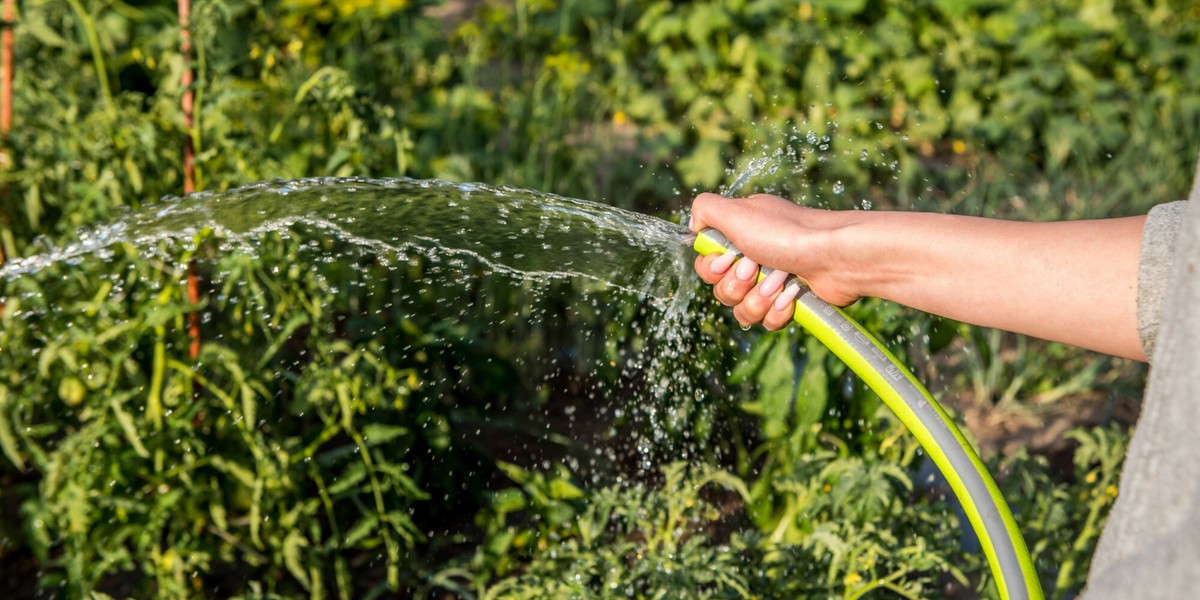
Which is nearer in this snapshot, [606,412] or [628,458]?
[628,458]

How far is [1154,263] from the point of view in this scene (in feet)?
3.60

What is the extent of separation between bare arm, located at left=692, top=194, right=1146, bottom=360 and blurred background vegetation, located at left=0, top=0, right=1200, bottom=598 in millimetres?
550

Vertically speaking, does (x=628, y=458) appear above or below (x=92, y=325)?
below

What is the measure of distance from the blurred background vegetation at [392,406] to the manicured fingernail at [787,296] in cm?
51

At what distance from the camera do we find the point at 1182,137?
4066 millimetres

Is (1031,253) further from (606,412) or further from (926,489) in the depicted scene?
(606,412)

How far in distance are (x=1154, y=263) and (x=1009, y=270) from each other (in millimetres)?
158

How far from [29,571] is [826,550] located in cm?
144

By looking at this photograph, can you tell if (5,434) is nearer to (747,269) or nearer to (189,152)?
(189,152)

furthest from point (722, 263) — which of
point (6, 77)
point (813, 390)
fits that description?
point (6, 77)

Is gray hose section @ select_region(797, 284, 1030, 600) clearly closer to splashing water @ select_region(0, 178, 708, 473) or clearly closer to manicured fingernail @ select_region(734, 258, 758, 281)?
manicured fingernail @ select_region(734, 258, 758, 281)

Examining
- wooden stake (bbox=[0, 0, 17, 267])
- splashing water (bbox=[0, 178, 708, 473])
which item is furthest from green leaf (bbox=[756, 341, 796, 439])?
wooden stake (bbox=[0, 0, 17, 267])

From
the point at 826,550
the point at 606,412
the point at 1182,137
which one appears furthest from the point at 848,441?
the point at 1182,137

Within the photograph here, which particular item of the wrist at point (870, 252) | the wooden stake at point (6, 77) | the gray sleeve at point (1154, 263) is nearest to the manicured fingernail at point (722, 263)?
the wrist at point (870, 252)
